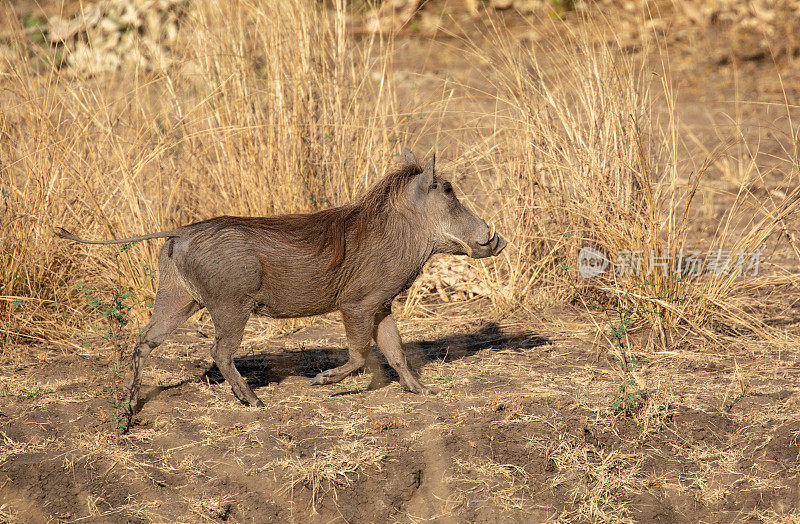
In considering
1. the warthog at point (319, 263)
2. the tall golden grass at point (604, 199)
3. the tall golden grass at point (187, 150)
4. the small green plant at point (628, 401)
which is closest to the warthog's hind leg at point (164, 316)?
the warthog at point (319, 263)

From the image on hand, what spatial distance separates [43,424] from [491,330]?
2.41m

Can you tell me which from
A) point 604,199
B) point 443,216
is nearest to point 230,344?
point 443,216

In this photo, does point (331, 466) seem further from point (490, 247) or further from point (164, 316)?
point (490, 247)

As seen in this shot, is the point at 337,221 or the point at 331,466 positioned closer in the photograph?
the point at 331,466

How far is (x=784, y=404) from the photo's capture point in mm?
3643

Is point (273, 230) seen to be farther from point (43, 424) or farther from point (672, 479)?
point (672, 479)

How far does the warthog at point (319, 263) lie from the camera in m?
3.43

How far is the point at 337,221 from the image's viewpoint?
12.0 ft

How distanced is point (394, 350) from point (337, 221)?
0.64 metres

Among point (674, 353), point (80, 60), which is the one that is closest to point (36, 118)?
point (80, 60)

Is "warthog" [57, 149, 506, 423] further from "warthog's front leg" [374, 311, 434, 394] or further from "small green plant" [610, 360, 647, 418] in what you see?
"small green plant" [610, 360, 647, 418]

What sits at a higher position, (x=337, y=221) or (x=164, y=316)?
(x=337, y=221)

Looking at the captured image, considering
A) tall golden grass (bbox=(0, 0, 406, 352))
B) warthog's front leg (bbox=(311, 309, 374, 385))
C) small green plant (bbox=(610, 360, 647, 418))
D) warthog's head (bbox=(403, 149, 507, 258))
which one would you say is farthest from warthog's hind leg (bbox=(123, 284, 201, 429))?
small green plant (bbox=(610, 360, 647, 418))

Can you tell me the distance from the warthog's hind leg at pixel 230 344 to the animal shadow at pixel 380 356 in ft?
1.05
